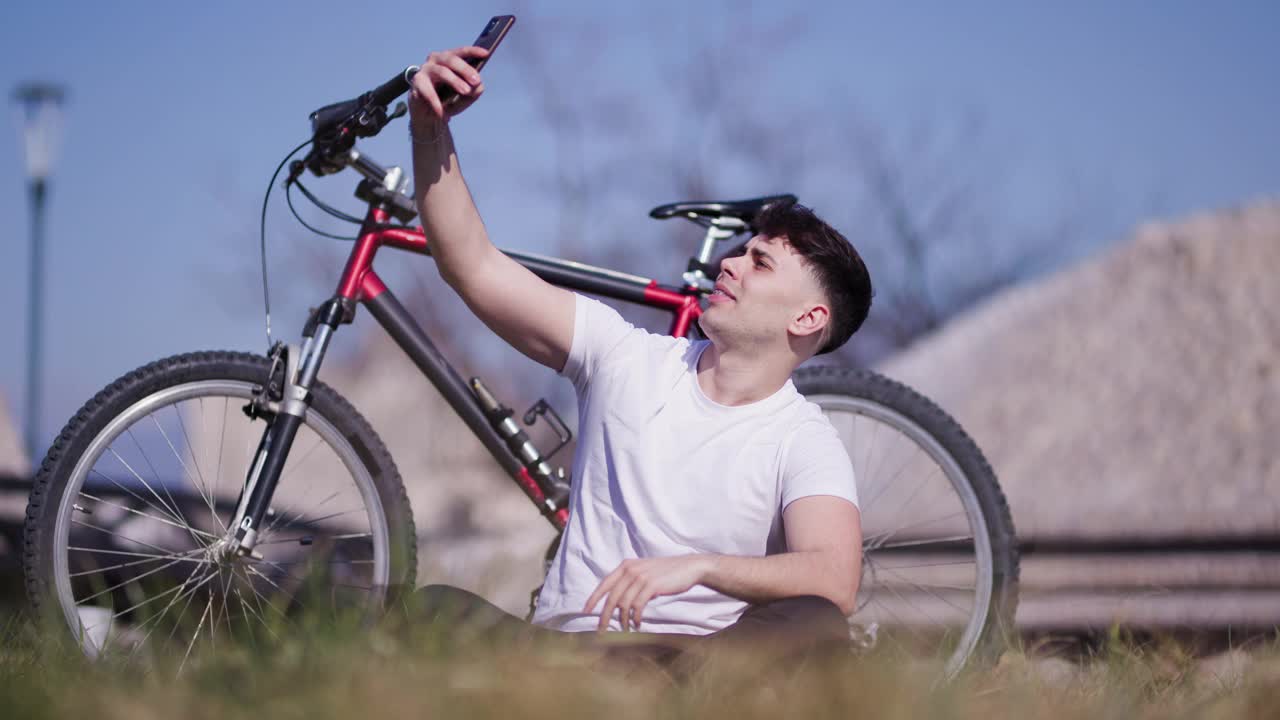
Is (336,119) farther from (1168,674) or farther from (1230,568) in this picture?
(1230,568)

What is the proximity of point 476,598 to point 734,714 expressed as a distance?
0.90 m

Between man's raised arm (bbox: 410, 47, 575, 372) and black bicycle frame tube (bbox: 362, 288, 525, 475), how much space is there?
0.60 metres

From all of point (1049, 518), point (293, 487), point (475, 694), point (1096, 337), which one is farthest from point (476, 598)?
point (1096, 337)

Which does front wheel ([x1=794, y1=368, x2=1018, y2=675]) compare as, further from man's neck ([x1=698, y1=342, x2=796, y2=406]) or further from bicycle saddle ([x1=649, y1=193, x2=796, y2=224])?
man's neck ([x1=698, y1=342, x2=796, y2=406])

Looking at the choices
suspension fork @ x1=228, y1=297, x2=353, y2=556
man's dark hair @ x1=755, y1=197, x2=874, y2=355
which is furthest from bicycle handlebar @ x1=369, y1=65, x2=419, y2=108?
man's dark hair @ x1=755, y1=197, x2=874, y2=355

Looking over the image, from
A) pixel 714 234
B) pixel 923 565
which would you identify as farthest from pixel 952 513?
pixel 714 234

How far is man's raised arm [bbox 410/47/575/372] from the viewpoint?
2.49m

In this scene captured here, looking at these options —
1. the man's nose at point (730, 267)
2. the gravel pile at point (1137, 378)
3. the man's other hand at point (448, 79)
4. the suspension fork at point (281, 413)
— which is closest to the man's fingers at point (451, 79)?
the man's other hand at point (448, 79)

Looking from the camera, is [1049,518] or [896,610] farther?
[1049,518]

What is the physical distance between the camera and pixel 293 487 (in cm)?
373

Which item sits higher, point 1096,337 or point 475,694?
point 1096,337

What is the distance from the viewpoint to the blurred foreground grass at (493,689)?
153 centimetres

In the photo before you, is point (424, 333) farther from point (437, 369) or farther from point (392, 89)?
point (392, 89)

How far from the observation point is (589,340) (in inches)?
103
